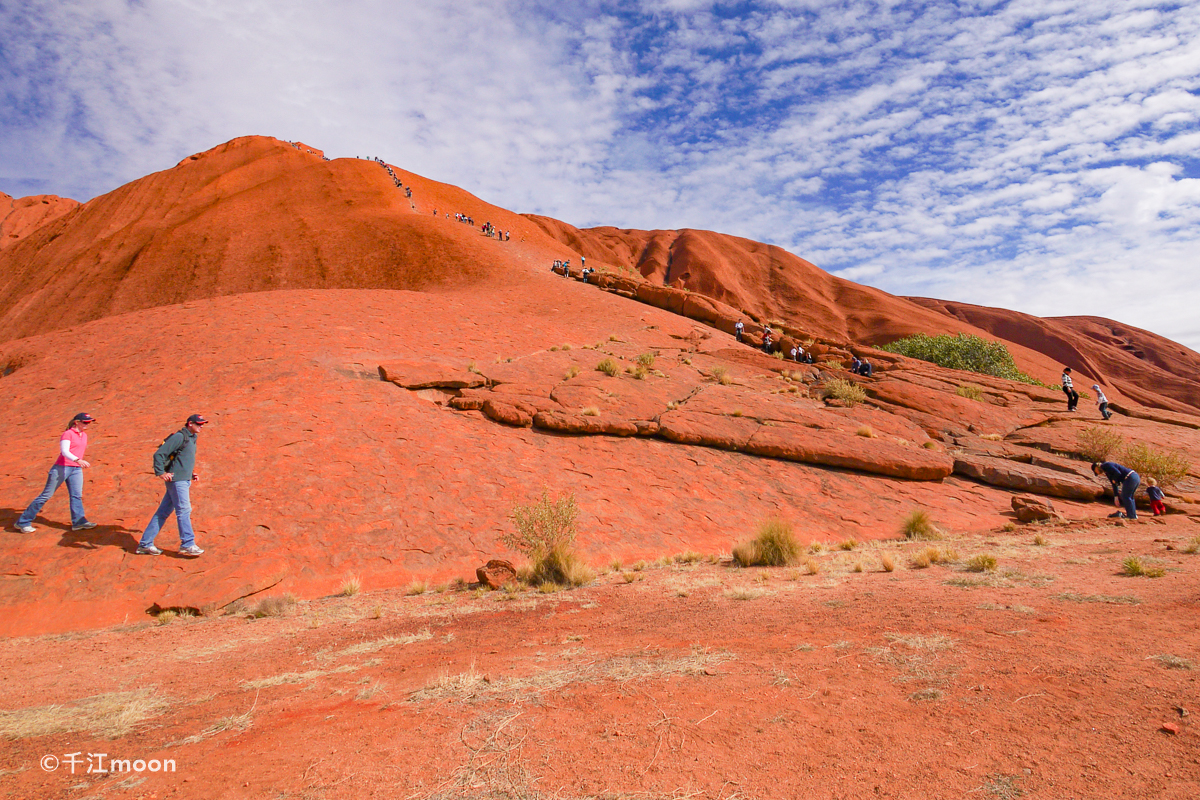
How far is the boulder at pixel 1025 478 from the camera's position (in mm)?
14742

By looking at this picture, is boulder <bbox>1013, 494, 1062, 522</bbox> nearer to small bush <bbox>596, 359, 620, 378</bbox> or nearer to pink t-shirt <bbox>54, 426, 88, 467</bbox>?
small bush <bbox>596, 359, 620, 378</bbox>

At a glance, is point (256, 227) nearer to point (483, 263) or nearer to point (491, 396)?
point (483, 263)

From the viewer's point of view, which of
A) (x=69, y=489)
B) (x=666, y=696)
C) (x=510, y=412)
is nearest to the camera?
(x=666, y=696)

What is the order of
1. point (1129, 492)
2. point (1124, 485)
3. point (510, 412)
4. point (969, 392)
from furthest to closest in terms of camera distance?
point (969, 392), point (510, 412), point (1124, 485), point (1129, 492)

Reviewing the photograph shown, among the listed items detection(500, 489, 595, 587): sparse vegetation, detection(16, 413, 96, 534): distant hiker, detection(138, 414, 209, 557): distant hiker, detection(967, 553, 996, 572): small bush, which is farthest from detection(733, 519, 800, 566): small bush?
detection(16, 413, 96, 534): distant hiker

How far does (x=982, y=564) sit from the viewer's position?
311 inches

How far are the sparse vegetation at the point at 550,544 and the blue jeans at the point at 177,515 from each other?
4490mm

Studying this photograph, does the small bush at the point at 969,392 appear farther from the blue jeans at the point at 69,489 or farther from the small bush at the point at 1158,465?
the blue jeans at the point at 69,489

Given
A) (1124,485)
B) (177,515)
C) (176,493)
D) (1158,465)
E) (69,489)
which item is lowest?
(177,515)

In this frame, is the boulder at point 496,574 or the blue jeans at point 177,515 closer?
the blue jeans at point 177,515

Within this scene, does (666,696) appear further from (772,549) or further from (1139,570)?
(1139,570)

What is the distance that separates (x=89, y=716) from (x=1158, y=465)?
21.9 meters

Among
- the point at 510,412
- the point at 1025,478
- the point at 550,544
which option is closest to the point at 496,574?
the point at 550,544

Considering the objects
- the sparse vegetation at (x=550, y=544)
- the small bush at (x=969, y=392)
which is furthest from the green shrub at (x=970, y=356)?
the sparse vegetation at (x=550, y=544)
